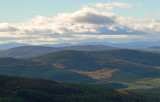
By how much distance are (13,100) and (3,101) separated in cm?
1552

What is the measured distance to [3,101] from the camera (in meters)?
183

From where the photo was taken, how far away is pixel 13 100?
650 feet

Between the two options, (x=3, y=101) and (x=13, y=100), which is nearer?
(x=3, y=101)
